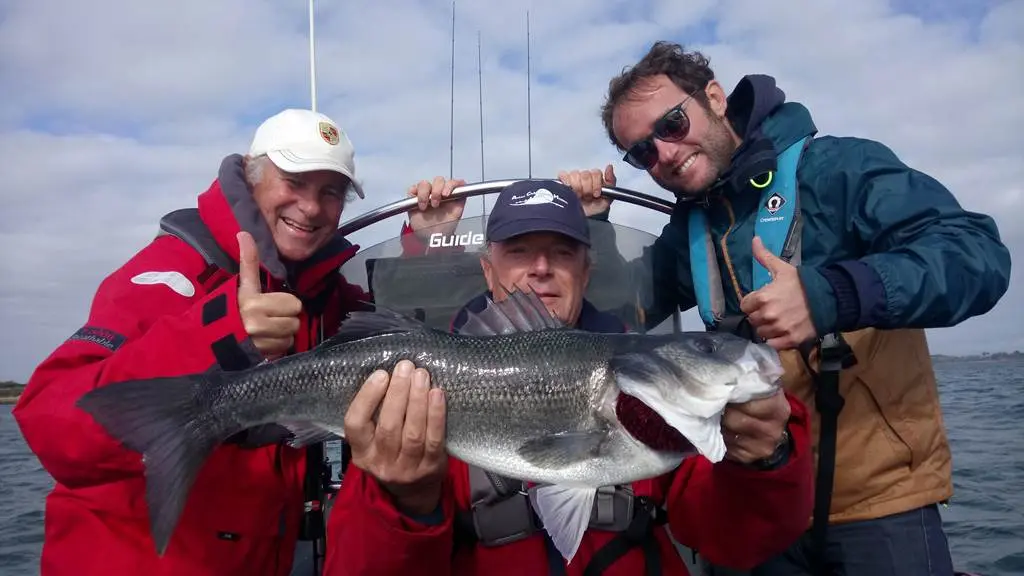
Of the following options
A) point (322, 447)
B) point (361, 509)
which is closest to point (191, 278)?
point (322, 447)

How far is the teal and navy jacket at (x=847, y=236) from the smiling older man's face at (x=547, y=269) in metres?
0.97

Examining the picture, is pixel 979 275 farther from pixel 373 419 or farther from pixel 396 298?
pixel 396 298

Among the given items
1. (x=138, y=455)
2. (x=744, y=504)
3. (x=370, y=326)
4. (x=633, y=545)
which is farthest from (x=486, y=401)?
(x=138, y=455)

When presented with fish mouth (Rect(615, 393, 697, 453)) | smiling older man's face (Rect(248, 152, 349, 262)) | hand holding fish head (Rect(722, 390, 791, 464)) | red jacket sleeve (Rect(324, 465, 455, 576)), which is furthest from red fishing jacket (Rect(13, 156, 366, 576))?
hand holding fish head (Rect(722, 390, 791, 464))

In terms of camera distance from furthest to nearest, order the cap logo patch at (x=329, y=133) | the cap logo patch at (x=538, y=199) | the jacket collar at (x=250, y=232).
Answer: the cap logo patch at (x=329, y=133), the cap logo patch at (x=538, y=199), the jacket collar at (x=250, y=232)

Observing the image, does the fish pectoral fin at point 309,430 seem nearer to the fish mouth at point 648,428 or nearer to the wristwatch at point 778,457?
the fish mouth at point 648,428

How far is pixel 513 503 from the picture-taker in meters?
3.23

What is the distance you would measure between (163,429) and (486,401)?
4.84 feet

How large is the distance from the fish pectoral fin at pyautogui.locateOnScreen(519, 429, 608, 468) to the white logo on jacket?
2.19 meters

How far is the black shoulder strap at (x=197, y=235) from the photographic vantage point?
153 inches

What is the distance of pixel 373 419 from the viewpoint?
2.94 metres

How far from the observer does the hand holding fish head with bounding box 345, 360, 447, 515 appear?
2861mm

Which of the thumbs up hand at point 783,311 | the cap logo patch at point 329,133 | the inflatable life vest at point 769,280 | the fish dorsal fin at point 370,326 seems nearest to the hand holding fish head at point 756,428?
the thumbs up hand at point 783,311

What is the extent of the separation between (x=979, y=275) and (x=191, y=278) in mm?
4252
